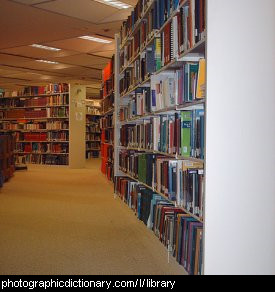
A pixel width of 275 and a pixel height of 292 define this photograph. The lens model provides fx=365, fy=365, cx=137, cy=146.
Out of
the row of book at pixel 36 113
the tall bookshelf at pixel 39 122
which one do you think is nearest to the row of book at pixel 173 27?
the row of book at pixel 36 113

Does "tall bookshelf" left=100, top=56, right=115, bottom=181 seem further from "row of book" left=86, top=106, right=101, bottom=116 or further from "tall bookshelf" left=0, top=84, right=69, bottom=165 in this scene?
"row of book" left=86, top=106, right=101, bottom=116

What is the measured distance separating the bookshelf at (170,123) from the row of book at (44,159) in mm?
6575

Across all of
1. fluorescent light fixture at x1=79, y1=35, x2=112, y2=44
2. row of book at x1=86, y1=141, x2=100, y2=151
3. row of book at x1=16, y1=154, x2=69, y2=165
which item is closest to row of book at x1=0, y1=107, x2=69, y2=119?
row of book at x1=16, y1=154, x2=69, y2=165

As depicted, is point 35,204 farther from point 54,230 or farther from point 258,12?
point 258,12

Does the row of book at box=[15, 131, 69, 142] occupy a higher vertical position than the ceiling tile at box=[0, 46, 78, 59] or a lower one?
lower

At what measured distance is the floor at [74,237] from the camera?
2.82m

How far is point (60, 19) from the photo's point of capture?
19.2ft

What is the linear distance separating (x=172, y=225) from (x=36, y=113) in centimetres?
993

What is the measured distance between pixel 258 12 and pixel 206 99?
1.95 feet

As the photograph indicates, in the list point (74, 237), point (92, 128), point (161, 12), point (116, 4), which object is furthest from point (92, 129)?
point (161, 12)

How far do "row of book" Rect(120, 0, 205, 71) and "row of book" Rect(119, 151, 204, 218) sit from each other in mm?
865

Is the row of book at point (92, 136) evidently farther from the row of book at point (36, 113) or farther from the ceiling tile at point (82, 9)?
the ceiling tile at point (82, 9)

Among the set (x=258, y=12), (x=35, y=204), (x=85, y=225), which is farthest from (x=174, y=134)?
(x=35, y=204)

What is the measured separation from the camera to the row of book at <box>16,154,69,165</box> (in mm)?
11427
